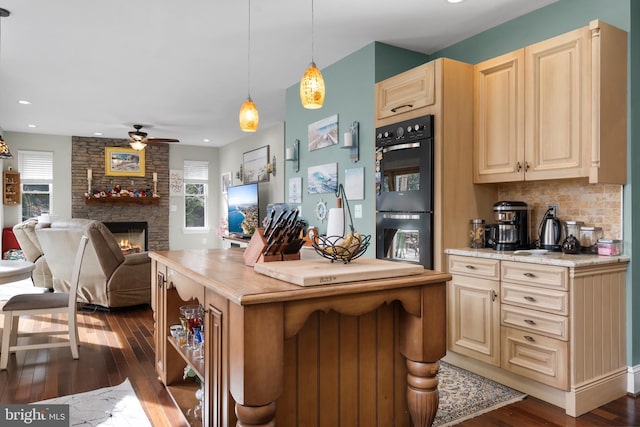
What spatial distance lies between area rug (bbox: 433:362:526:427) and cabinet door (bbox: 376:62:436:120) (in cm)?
199

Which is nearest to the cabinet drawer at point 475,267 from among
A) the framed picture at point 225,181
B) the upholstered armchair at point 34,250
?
the upholstered armchair at point 34,250

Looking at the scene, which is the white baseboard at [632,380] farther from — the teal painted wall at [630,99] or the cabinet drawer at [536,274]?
the cabinet drawer at [536,274]

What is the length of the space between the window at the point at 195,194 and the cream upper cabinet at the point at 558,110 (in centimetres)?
778

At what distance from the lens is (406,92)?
11.2ft

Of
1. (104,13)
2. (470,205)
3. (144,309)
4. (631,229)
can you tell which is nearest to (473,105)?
(470,205)

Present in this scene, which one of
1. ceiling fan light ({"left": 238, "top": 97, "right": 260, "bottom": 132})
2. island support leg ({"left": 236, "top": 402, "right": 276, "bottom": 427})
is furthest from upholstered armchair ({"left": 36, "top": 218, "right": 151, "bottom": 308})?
island support leg ({"left": 236, "top": 402, "right": 276, "bottom": 427})

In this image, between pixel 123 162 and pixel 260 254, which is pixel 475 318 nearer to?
pixel 260 254

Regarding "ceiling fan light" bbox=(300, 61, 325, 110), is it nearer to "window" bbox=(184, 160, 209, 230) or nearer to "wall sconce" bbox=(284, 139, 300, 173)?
"wall sconce" bbox=(284, 139, 300, 173)

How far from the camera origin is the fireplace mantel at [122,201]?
8.62 metres

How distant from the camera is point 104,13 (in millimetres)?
3289

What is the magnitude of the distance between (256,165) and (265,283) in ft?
21.9

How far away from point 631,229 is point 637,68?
104cm

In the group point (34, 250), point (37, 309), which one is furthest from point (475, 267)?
point (34, 250)

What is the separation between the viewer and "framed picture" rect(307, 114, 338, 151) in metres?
4.29
